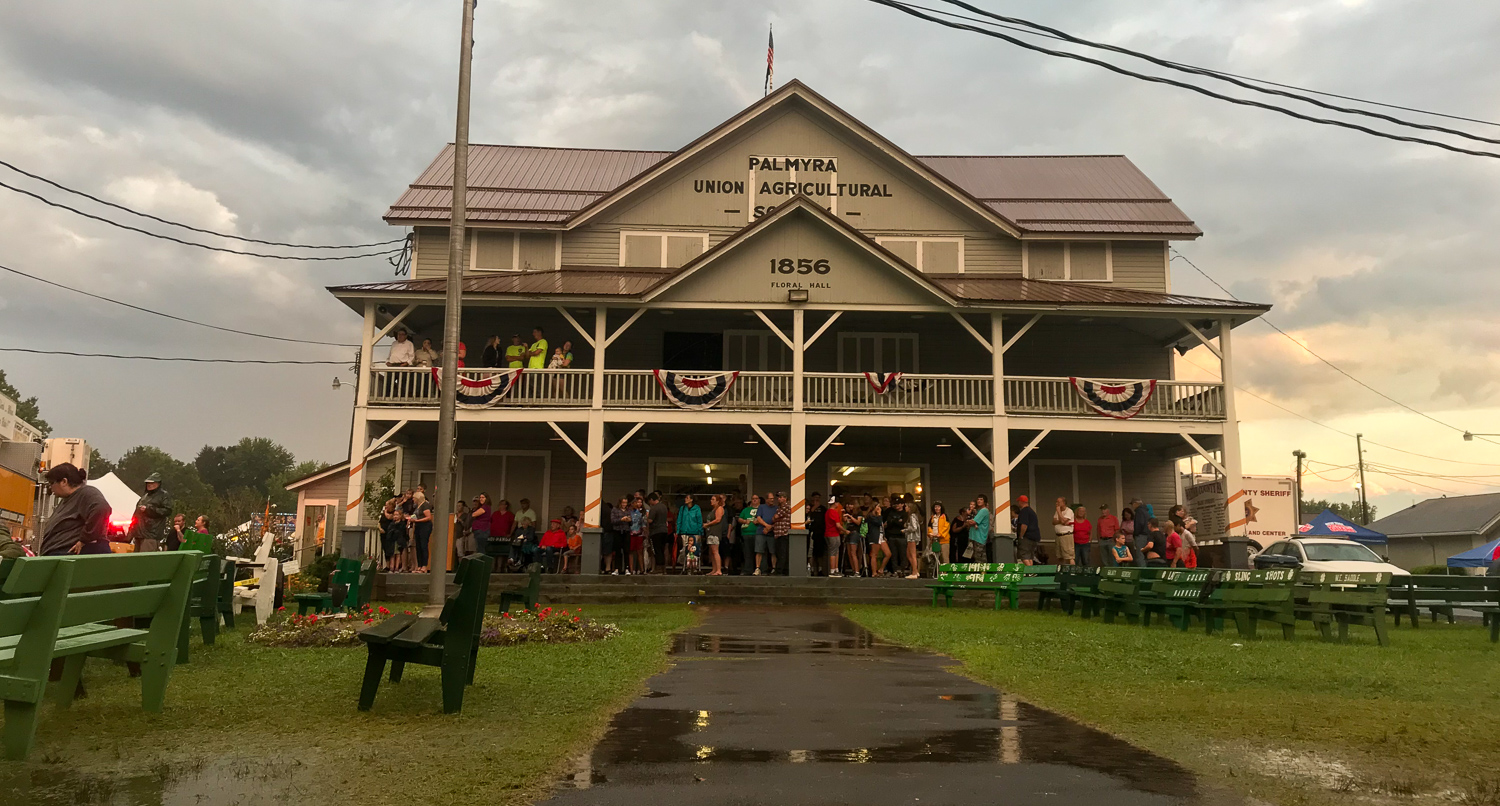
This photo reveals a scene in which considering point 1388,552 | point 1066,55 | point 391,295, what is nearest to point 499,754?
point 1066,55

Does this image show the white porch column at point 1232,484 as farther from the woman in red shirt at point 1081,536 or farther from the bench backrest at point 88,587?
the bench backrest at point 88,587

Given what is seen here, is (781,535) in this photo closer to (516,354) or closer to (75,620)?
(516,354)

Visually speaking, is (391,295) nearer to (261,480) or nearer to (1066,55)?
(1066,55)

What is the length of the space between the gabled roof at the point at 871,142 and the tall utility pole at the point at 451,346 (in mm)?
12802

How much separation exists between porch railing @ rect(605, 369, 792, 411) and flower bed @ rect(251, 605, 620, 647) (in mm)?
10409

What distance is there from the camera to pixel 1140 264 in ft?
83.6

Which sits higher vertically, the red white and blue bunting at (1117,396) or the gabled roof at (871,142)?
the gabled roof at (871,142)

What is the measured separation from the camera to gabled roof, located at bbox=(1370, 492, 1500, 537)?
53.4m

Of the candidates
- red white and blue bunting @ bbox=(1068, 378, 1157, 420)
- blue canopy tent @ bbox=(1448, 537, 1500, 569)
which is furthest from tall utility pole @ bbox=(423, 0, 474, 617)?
blue canopy tent @ bbox=(1448, 537, 1500, 569)

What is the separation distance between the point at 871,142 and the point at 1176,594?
1454 cm

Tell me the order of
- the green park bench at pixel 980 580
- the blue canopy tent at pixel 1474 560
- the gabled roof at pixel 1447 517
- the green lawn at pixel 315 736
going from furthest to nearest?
the gabled roof at pixel 1447 517
the blue canopy tent at pixel 1474 560
the green park bench at pixel 980 580
the green lawn at pixel 315 736

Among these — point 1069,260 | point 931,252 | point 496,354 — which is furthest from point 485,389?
point 1069,260

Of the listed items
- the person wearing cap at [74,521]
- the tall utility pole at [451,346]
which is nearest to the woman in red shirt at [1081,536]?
the tall utility pole at [451,346]

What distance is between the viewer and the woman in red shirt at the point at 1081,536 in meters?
20.6
